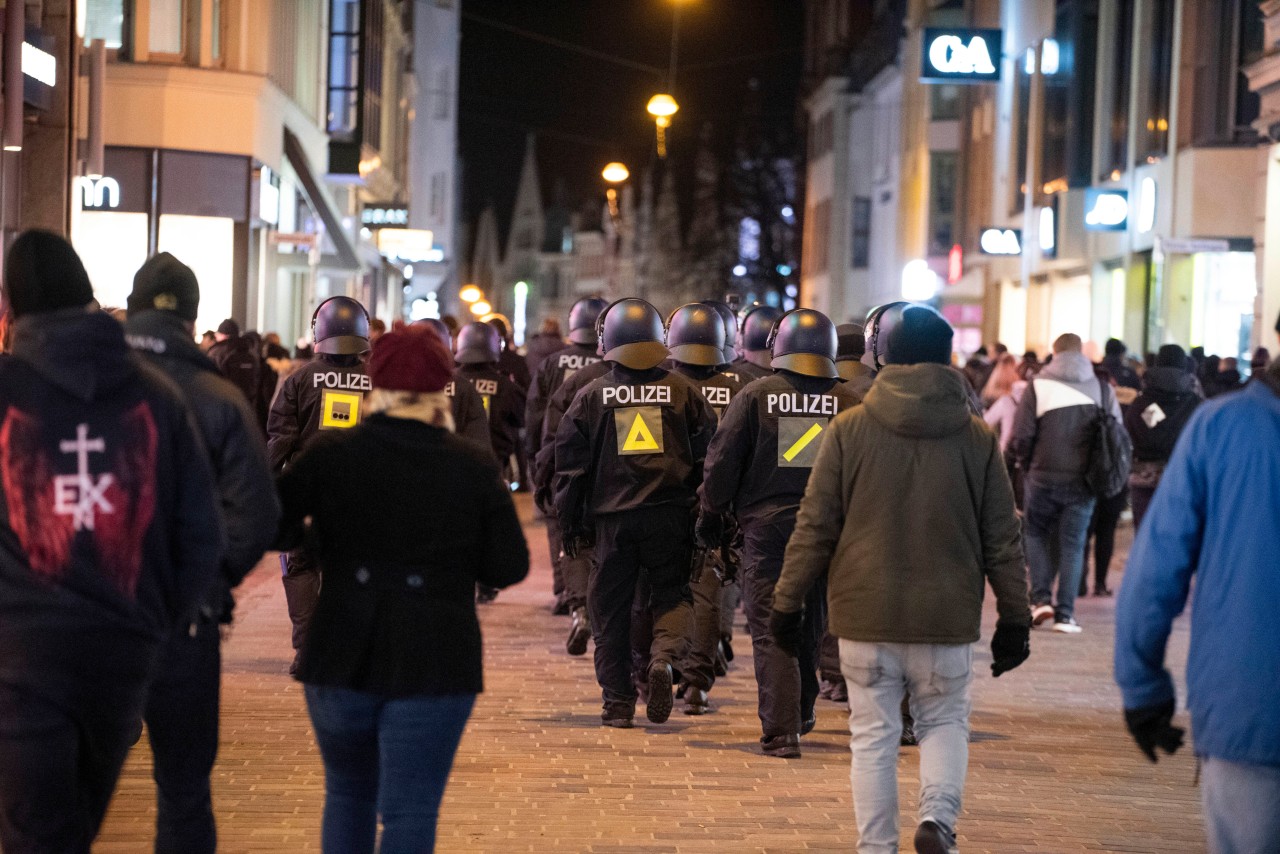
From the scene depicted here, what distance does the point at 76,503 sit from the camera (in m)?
4.73

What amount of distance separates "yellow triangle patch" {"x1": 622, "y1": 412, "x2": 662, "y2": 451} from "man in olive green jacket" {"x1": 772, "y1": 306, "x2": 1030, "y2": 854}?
308 centimetres

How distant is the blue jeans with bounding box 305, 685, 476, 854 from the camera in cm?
511

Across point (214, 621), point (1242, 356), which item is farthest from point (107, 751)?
point (1242, 356)

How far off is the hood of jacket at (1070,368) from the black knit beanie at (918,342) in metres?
7.64

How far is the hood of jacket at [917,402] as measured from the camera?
6402 millimetres

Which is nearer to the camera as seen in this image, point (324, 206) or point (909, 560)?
point (909, 560)

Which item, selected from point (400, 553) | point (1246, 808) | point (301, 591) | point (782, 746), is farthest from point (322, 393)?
point (1246, 808)

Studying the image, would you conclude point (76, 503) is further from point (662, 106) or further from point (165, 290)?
point (662, 106)

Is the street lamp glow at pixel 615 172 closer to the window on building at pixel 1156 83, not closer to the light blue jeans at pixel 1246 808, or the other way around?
the window on building at pixel 1156 83

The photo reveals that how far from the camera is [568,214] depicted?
533 ft

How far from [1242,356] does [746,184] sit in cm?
5388

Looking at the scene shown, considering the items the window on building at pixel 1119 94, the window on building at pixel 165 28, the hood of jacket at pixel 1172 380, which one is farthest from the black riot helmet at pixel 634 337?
the window on building at pixel 1119 94

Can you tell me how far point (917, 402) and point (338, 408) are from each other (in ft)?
16.2

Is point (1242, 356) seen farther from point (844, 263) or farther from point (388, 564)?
point (844, 263)
